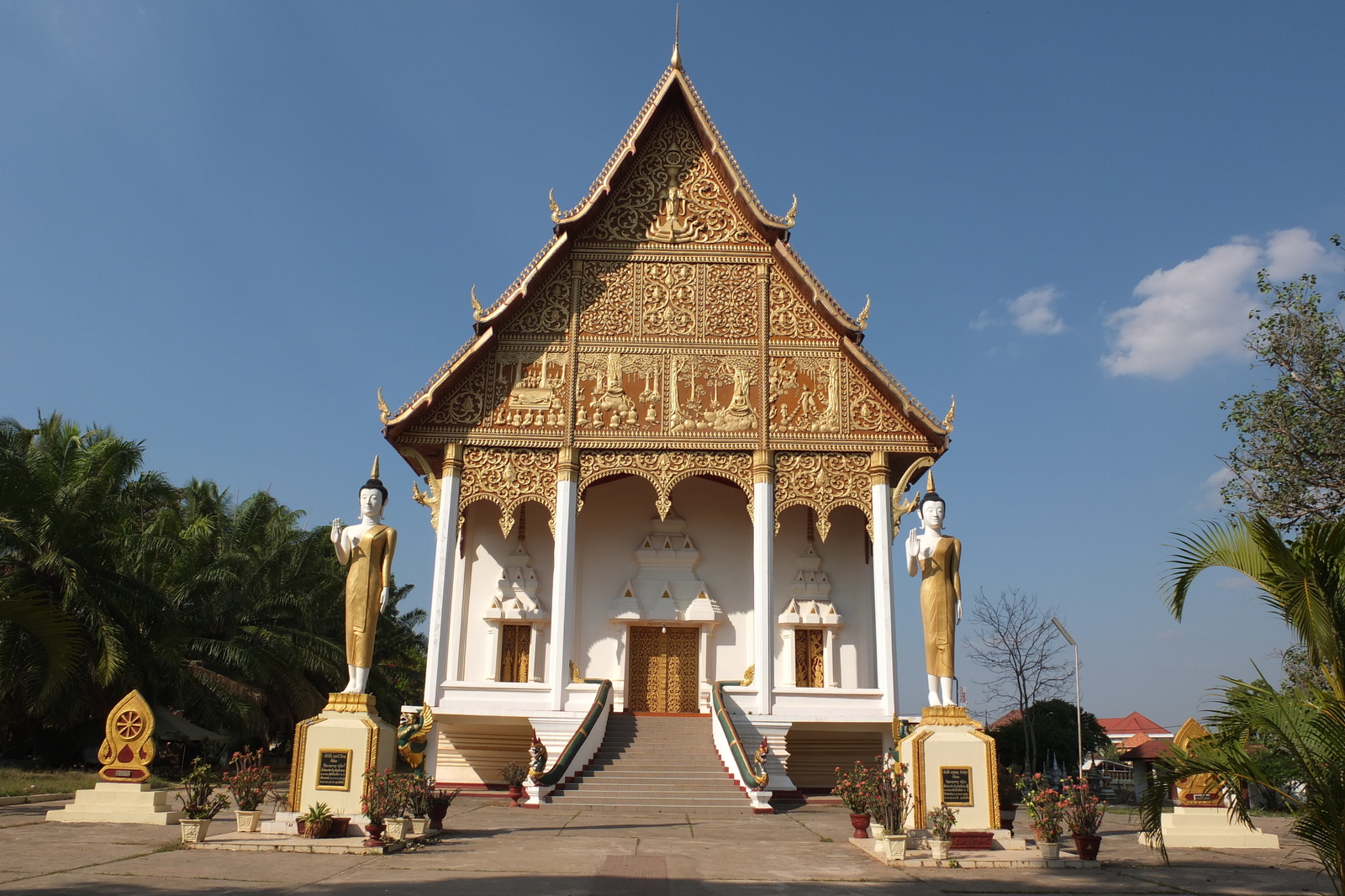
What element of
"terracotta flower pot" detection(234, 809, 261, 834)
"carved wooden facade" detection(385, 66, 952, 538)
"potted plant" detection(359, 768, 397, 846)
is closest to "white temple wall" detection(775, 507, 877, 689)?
"carved wooden facade" detection(385, 66, 952, 538)

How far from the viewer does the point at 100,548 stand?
16688 millimetres

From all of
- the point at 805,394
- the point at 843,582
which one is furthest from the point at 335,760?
the point at 843,582

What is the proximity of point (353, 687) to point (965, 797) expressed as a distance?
20.3 ft

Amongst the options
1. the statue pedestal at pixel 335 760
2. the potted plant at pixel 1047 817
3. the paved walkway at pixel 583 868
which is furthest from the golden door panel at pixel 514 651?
the potted plant at pixel 1047 817

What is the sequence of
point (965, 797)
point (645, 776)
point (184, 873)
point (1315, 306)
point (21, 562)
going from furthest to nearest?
point (21, 562) → point (1315, 306) → point (645, 776) → point (965, 797) → point (184, 873)

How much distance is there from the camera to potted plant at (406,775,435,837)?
904 centimetres

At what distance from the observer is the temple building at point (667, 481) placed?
15.0 metres

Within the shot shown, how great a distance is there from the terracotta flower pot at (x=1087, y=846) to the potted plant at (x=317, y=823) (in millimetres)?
6435

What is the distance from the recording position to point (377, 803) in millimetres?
8547

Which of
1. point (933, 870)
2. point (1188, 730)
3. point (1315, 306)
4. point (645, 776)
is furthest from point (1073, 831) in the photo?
point (1315, 306)

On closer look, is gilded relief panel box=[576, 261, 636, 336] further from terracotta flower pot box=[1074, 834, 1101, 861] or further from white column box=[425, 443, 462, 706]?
terracotta flower pot box=[1074, 834, 1101, 861]

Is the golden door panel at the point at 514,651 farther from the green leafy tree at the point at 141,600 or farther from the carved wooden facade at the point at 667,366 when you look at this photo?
the green leafy tree at the point at 141,600

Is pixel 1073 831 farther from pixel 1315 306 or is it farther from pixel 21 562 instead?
pixel 21 562

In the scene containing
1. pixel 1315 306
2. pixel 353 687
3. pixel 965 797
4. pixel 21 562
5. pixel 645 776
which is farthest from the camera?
pixel 21 562
